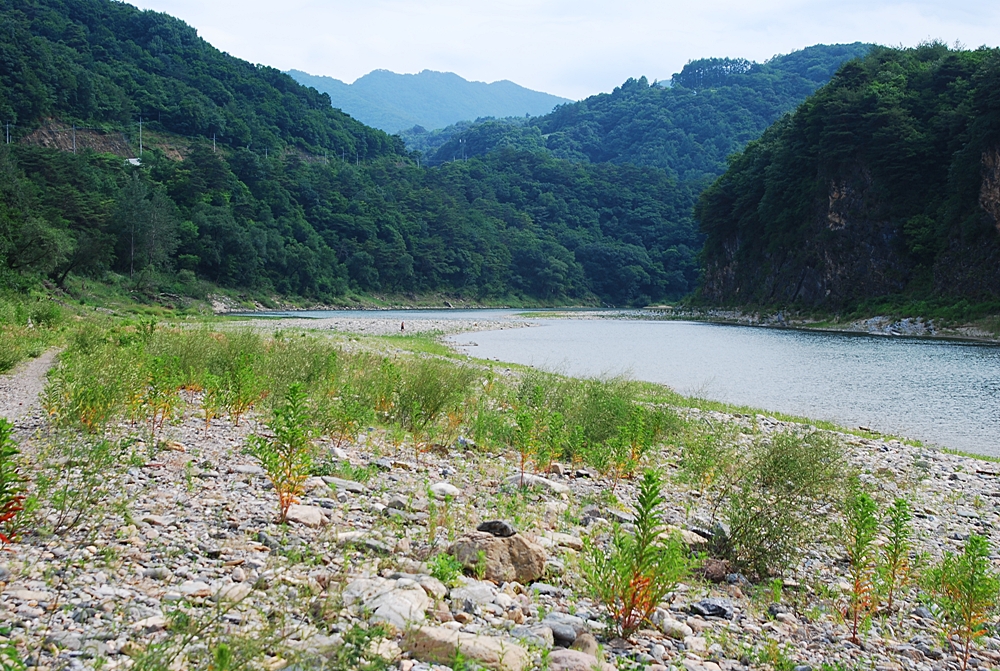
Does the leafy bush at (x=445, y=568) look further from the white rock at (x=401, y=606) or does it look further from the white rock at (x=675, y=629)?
the white rock at (x=675, y=629)

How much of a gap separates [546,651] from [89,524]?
335 centimetres

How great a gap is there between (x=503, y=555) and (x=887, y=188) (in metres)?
66.8

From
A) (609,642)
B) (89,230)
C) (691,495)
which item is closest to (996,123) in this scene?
(691,495)

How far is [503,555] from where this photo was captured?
5441 mm

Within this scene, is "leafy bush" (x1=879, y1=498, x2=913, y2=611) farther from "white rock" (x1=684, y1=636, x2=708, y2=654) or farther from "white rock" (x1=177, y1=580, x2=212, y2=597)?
"white rock" (x1=177, y1=580, x2=212, y2=597)

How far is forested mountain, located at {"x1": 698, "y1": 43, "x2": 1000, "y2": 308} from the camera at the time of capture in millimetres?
51000

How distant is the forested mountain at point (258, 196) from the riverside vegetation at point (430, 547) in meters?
32.6

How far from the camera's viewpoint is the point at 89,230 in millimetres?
62625

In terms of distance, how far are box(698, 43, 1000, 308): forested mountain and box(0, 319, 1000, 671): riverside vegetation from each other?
49236 millimetres

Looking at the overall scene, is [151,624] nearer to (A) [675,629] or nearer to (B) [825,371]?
(A) [675,629]

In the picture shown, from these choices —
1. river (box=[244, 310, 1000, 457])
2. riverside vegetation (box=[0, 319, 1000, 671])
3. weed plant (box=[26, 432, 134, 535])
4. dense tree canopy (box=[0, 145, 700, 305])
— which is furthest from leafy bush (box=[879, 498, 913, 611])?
dense tree canopy (box=[0, 145, 700, 305])

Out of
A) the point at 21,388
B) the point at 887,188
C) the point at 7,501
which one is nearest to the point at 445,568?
the point at 7,501

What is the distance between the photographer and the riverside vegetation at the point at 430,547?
388 centimetres

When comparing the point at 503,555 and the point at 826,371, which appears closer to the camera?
the point at 503,555
